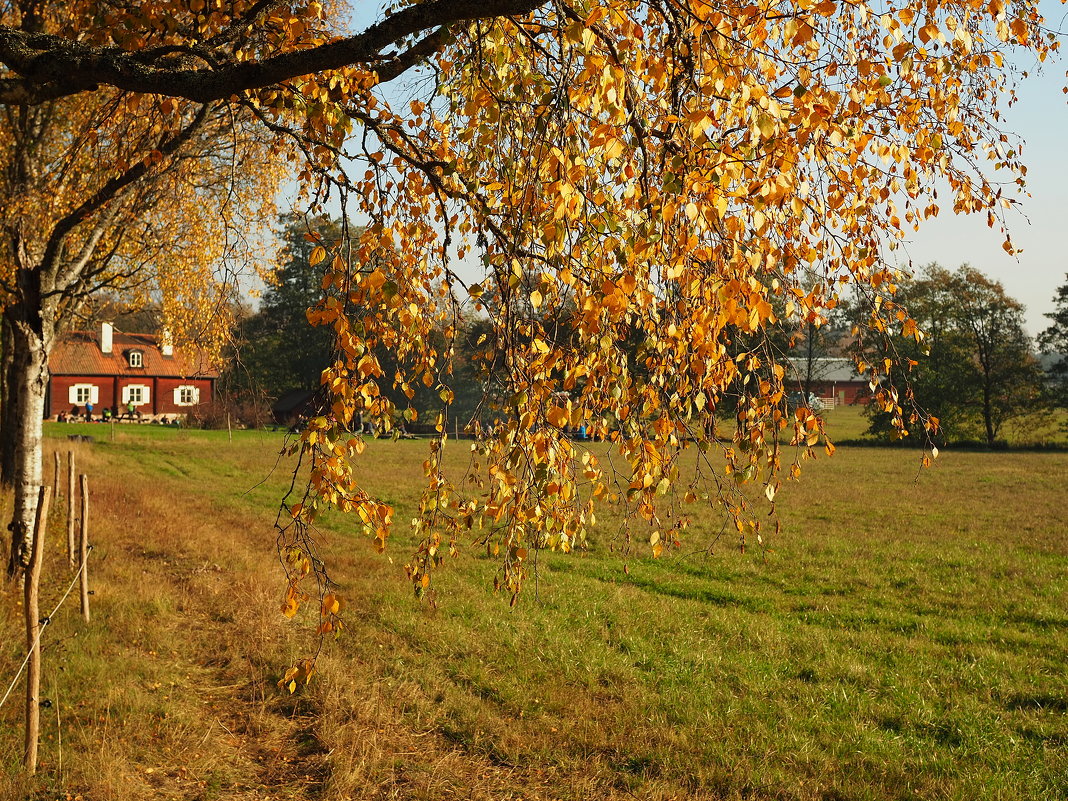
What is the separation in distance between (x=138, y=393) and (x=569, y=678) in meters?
51.5

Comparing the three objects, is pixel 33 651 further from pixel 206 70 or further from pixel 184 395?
pixel 184 395

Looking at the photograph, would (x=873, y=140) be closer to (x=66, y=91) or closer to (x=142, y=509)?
(x=66, y=91)

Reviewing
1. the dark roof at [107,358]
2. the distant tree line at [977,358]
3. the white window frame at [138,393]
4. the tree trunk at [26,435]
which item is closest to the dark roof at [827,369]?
the distant tree line at [977,358]

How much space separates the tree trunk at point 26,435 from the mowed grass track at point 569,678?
0.63 m

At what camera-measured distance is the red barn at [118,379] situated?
48719mm

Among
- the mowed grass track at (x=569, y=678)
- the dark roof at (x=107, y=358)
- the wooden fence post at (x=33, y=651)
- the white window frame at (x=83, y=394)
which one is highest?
the dark roof at (x=107, y=358)

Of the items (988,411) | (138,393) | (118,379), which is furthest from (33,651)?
(138,393)

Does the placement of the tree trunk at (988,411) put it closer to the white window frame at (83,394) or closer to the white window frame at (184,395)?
the white window frame at (184,395)

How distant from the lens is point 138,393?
51344mm

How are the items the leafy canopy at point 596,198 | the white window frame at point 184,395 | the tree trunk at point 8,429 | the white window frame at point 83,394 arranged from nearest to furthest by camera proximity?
the leafy canopy at point 596,198 < the tree trunk at point 8,429 < the white window frame at point 83,394 < the white window frame at point 184,395

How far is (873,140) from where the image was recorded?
15.6 feet

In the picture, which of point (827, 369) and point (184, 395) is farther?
point (827, 369)

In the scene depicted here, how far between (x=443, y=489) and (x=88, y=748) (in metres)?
3.33

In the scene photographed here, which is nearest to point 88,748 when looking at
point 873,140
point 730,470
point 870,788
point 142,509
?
point 730,470
